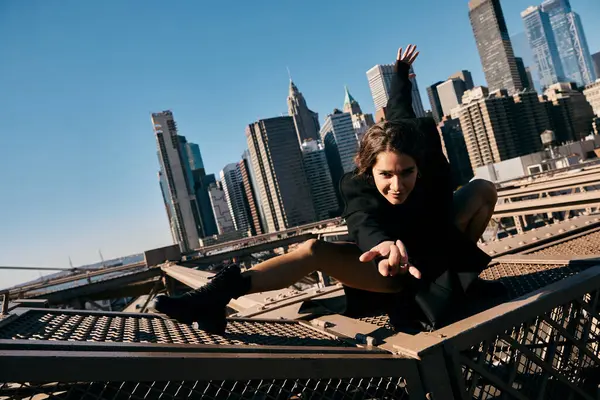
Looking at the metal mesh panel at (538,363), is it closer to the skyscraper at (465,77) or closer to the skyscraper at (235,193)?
the skyscraper at (235,193)

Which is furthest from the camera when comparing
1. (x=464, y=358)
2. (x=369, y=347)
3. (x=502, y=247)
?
(x=502, y=247)

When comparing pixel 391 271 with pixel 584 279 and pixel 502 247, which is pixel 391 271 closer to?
pixel 584 279

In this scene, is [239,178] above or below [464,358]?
above

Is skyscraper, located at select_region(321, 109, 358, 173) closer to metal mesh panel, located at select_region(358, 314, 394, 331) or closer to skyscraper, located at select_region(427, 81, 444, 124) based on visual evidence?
skyscraper, located at select_region(427, 81, 444, 124)

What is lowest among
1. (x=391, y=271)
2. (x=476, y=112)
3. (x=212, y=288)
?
(x=391, y=271)

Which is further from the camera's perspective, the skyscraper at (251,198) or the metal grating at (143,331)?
the skyscraper at (251,198)

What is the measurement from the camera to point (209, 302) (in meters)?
1.87

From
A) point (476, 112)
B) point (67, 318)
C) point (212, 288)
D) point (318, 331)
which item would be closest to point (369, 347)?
point (318, 331)

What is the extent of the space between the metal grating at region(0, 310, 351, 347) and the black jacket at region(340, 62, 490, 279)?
1.97ft

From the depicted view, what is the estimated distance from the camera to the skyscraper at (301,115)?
19125 cm

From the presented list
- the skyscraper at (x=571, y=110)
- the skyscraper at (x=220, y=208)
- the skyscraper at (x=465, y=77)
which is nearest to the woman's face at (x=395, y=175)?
the skyscraper at (x=571, y=110)

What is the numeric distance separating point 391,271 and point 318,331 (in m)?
0.65

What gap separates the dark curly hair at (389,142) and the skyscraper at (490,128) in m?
105

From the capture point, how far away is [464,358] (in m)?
1.63
